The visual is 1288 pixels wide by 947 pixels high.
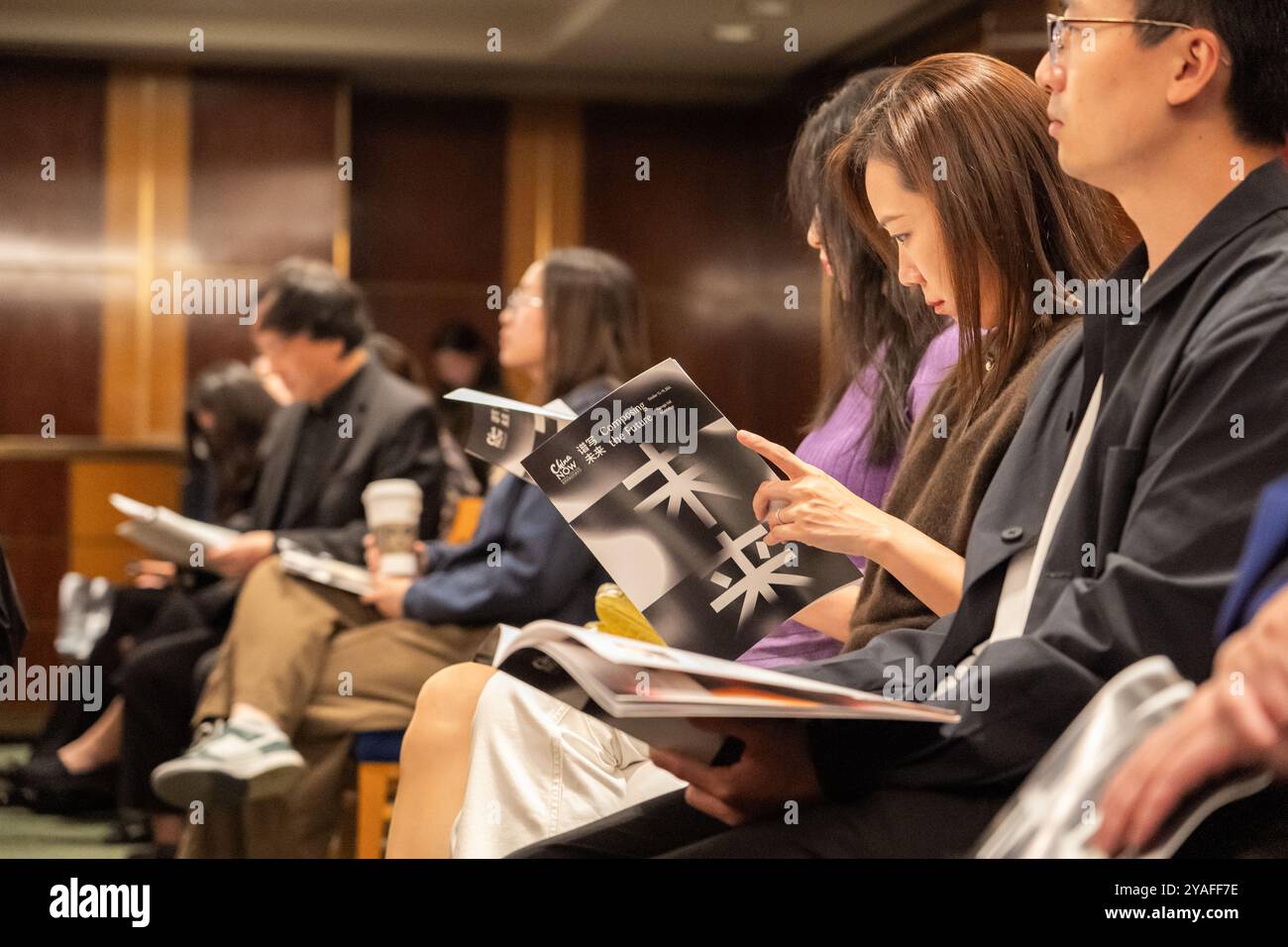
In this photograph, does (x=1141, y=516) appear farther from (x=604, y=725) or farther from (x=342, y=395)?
(x=342, y=395)

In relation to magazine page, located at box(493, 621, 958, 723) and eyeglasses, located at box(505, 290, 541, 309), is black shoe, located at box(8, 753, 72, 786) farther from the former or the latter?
magazine page, located at box(493, 621, 958, 723)

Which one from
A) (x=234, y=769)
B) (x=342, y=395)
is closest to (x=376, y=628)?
(x=234, y=769)

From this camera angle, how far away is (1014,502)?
122 cm

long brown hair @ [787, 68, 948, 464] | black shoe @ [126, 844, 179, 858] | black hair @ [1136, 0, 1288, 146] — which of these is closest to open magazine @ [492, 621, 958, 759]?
black hair @ [1136, 0, 1288, 146]

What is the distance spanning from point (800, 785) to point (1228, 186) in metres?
0.57

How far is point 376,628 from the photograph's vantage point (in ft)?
9.09

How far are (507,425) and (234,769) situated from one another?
1.14 metres

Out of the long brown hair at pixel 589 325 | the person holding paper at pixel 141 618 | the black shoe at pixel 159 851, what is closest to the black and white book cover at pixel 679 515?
the long brown hair at pixel 589 325

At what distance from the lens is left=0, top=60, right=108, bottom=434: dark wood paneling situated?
6.46m

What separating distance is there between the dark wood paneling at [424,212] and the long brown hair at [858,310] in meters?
5.24

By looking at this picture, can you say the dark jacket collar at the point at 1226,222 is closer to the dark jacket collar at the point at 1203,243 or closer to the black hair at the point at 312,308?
the dark jacket collar at the point at 1203,243

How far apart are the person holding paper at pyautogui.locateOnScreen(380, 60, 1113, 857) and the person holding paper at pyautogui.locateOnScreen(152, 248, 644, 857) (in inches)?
30.7
